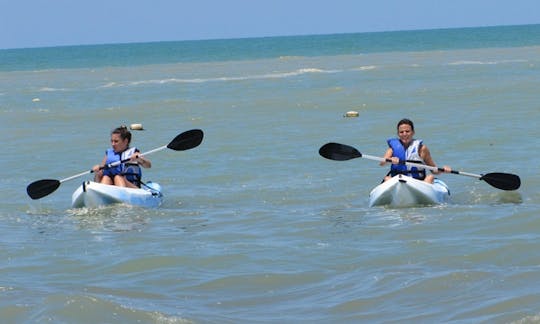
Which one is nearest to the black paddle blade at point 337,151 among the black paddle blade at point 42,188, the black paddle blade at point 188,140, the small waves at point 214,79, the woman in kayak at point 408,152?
the woman in kayak at point 408,152

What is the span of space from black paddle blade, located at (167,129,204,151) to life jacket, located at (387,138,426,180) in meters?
2.53

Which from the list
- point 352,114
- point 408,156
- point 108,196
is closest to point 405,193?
point 408,156

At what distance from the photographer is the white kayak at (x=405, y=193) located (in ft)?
36.9

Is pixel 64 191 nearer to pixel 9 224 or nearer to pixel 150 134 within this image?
pixel 9 224

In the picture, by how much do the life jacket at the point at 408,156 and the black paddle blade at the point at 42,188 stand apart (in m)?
3.75

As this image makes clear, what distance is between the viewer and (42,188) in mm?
12484

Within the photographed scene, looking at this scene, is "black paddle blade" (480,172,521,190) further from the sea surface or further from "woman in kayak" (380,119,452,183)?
"woman in kayak" (380,119,452,183)

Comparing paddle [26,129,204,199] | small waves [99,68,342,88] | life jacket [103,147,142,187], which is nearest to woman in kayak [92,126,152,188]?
life jacket [103,147,142,187]

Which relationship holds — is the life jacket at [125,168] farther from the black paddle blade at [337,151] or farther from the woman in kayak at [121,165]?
the black paddle blade at [337,151]

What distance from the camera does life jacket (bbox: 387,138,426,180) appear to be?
38.9ft

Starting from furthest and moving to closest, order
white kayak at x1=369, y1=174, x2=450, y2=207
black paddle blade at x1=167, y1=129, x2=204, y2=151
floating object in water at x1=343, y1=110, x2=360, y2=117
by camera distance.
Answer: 1. floating object in water at x1=343, y1=110, x2=360, y2=117
2. black paddle blade at x1=167, y1=129, x2=204, y2=151
3. white kayak at x1=369, y1=174, x2=450, y2=207

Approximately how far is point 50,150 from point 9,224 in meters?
6.99

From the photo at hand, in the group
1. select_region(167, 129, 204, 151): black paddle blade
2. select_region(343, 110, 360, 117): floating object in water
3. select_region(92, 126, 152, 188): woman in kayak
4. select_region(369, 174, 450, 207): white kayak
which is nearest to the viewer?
select_region(369, 174, 450, 207): white kayak

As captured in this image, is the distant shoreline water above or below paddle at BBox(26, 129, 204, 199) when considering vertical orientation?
above
